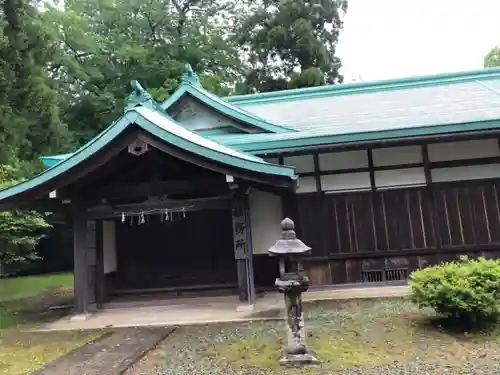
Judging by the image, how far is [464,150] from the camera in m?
10.1

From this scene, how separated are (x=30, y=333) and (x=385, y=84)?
12.3 meters

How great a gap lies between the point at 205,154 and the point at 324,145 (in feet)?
9.68

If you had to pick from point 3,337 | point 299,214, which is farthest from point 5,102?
point 299,214

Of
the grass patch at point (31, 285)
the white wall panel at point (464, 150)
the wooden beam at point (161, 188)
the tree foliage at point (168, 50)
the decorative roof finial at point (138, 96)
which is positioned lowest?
the grass patch at point (31, 285)

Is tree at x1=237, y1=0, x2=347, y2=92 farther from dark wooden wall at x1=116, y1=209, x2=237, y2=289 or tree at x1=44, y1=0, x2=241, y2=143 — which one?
dark wooden wall at x1=116, y1=209, x2=237, y2=289

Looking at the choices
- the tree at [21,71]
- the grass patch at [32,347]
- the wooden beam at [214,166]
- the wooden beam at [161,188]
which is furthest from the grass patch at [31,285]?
the wooden beam at [214,166]

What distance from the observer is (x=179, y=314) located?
8602 mm

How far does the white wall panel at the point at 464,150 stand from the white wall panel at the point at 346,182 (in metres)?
1.54

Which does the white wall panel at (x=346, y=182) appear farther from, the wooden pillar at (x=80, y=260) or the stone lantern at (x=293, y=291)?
the wooden pillar at (x=80, y=260)

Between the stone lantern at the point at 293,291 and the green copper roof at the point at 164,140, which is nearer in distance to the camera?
the stone lantern at the point at 293,291

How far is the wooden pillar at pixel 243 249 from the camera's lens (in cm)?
853

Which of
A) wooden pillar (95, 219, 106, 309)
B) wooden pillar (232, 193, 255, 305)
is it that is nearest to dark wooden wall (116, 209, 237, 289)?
wooden pillar (95, 219, 106, 309)

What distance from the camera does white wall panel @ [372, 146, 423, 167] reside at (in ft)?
33.5

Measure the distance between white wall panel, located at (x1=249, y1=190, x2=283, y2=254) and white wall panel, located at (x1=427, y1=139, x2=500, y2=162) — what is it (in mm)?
3698
